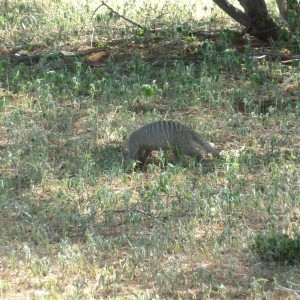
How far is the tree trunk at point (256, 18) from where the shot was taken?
8539 millimetres

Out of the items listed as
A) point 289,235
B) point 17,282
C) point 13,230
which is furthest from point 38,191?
point 289,235

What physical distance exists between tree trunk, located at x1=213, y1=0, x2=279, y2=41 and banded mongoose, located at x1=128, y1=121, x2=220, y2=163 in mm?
2734

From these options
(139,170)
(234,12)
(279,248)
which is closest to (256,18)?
(234,12)

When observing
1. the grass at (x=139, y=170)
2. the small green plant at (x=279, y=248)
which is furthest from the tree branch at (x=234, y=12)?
the small green plant at (x=279, y=248)

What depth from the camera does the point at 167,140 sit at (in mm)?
6152

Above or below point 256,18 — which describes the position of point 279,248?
below

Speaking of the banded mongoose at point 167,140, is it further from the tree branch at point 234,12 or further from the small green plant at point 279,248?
the tree branch at point 234,12

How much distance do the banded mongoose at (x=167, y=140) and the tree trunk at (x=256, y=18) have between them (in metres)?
2.73

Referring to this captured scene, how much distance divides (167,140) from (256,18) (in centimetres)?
286

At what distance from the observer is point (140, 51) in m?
8.72

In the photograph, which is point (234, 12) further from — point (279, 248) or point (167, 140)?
point (279, 248)

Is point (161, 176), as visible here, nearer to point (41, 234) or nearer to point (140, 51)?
point (41, 234)

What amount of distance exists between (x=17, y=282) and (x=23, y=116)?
109 inches

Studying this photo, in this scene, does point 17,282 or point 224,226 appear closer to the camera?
point 17,282
